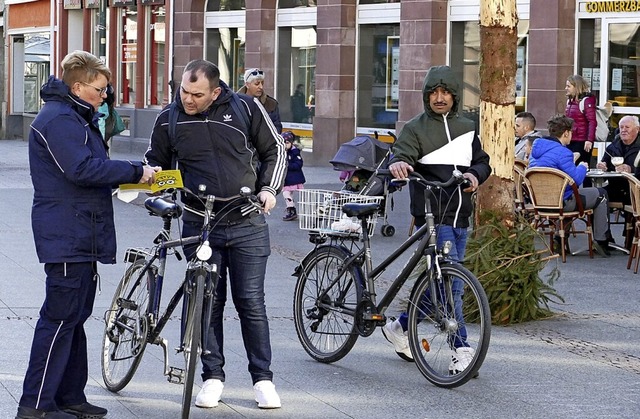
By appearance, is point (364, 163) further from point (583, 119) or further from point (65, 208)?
point (65, 208)

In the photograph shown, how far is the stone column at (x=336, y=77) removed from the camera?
25.9 m

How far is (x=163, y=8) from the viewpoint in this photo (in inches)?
1310

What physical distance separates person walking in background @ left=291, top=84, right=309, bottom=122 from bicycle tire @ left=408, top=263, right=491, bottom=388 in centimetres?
2041

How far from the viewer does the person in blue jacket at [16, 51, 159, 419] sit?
625cm

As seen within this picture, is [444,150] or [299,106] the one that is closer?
[444,150]

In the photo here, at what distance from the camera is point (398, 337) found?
8.02m

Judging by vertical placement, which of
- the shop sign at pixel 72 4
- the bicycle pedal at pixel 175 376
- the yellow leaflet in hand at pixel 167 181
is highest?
the shop sign at pixel 72 4

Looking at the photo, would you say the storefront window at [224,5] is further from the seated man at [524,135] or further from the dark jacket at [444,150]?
the dark jacket at [444,150]

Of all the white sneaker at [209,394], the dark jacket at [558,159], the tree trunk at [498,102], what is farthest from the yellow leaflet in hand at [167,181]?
the dark jacket at [558,159]

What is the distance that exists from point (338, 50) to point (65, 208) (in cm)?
1991

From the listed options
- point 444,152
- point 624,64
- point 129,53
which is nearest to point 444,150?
point 444,152

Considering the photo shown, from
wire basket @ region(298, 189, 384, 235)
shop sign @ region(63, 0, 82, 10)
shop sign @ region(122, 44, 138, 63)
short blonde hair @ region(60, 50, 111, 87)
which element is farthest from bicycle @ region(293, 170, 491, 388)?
shop sign @ region(63, 0, 82, 10)

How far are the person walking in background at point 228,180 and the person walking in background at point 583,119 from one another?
37.8 feet

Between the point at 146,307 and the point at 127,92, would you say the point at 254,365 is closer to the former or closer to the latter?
the point at 146,307
